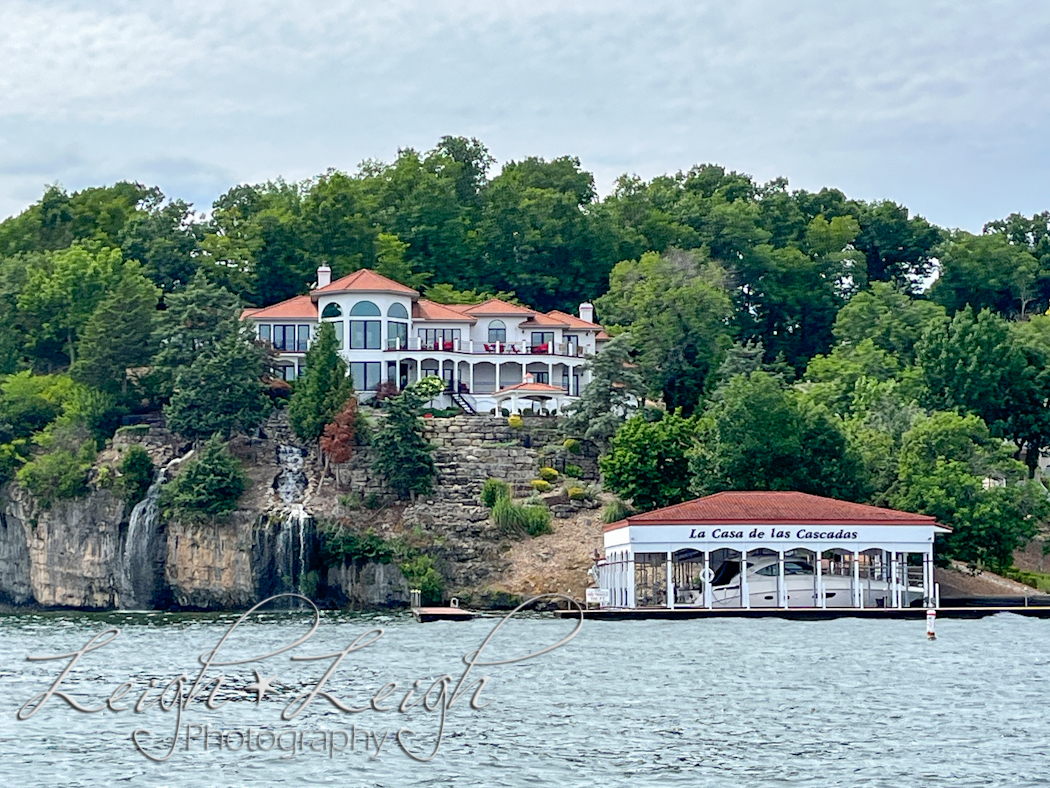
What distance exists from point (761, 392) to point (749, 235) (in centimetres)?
4575

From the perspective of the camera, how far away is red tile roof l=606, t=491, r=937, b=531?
7369cm

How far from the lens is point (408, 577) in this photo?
8594 centimetres

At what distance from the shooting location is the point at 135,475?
304 feet

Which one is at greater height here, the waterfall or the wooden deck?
the waterfall

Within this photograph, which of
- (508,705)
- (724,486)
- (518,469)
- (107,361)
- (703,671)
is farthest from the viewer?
(107,361)

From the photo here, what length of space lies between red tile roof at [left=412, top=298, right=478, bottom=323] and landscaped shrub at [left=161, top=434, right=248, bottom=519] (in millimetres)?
19068

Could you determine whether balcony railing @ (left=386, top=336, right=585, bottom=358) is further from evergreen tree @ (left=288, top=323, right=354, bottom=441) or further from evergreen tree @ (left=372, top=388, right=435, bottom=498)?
evergreen tree @ (left=372, top=388, right=435, bottom=498)

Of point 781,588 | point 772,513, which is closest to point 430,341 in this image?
point 772,513

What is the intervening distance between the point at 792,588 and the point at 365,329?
3593cm

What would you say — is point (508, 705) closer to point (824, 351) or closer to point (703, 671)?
point (703, 671)

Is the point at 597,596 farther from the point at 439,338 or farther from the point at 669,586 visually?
the point at 439,338

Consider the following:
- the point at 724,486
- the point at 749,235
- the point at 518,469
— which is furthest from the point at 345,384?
the point at 749,235

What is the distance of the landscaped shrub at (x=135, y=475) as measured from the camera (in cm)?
9250

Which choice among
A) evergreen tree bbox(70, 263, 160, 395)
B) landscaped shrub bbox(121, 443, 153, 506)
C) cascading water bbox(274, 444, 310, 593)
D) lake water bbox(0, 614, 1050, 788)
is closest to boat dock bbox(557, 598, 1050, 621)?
lake water bbox(0, 614, 1050, 788)
